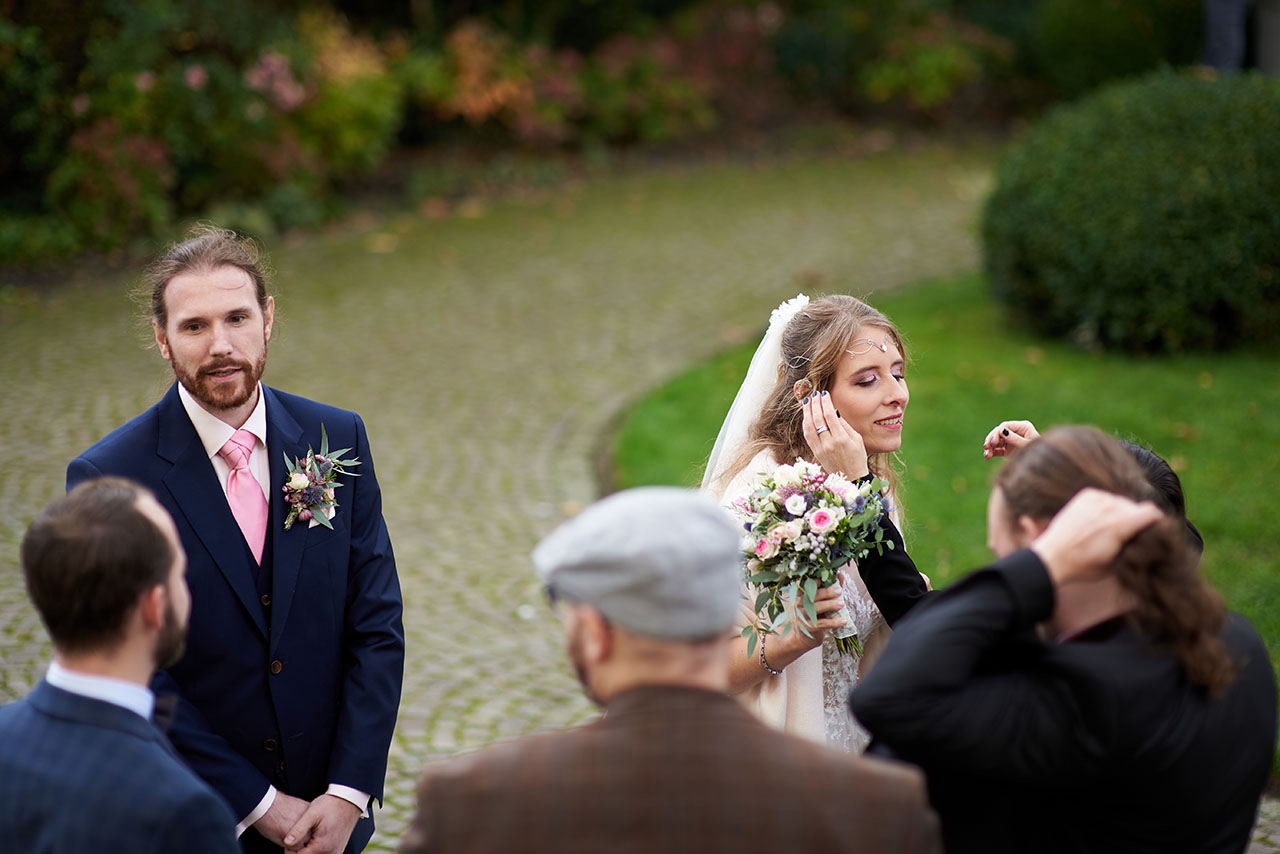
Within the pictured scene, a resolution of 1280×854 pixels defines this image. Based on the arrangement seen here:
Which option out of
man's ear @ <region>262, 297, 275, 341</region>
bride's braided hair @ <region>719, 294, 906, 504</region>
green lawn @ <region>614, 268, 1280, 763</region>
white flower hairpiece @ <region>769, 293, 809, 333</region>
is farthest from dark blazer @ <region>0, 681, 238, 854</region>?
green lawn @ <region>614, 268, 1280, 763</region>

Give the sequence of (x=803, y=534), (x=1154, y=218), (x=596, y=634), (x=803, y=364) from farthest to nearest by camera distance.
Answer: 1. (x=1154, y=218)
2. (x=803, y=364)
3. (x=803, y=534)
4. (x=596, y=634)

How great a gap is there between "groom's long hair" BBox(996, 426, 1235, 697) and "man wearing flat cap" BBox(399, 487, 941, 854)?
2.02 feet

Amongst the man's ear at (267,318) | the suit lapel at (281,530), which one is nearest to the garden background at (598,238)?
the suit lapel at (281,530)

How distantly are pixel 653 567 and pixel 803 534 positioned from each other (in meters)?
1.17

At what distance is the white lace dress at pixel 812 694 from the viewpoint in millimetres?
3557

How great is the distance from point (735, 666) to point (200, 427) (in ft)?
5.20

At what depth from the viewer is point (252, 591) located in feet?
10.5

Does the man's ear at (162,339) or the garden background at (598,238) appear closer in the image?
the man's ear at (162,339)

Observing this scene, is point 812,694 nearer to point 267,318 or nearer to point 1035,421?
point 267,318

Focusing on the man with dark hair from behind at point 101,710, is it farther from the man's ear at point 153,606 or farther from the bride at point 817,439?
the bride at point 817,439

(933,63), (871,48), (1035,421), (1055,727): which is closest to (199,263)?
(1055,727)

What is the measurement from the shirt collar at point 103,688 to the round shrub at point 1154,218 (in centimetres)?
879

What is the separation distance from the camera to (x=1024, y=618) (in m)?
2.27

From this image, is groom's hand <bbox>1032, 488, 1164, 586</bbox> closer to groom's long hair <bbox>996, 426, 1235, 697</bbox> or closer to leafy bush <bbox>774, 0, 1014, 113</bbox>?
groom's long hair <bbox>996, 426, 1235, 697</bbox>
